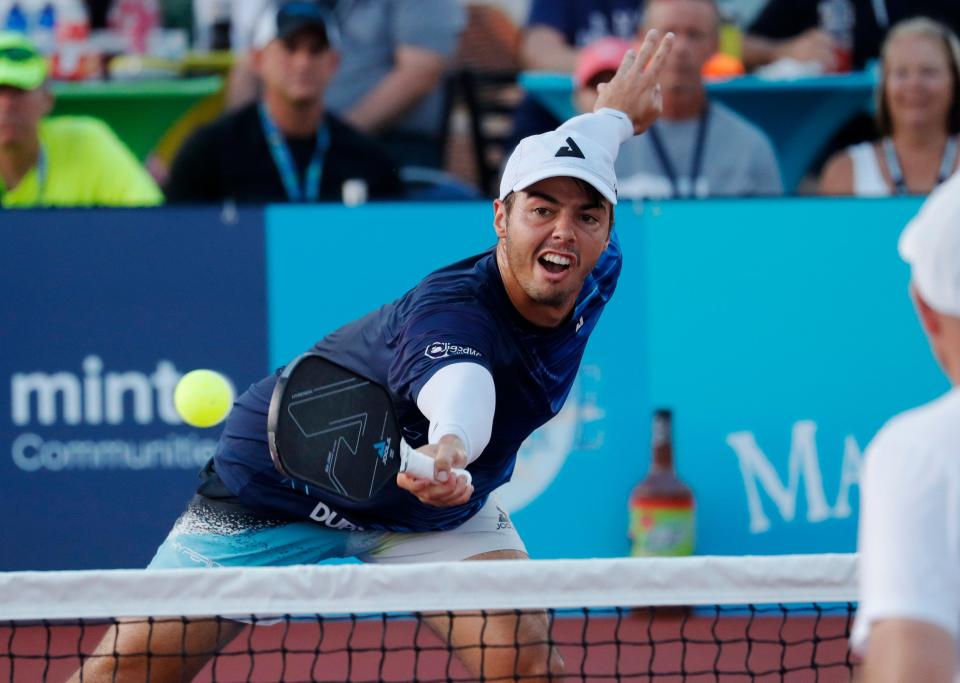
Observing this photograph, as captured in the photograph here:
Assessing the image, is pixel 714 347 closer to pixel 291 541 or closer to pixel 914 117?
pixel 914 117

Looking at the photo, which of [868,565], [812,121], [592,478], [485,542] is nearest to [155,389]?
[592,478]

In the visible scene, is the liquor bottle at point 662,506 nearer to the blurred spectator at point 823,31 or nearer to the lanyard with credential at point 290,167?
the lanyard with credential at point 290,167

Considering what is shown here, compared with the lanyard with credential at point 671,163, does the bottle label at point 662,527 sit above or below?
below

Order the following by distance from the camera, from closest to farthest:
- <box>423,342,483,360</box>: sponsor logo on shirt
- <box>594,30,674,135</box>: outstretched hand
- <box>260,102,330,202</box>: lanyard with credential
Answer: <box>423,342,483,360</box>: sponsor logo on shirt → <box>594,30,674,135</box>: outstretched hand → <box>260,102,330,202</box>: lanyard with credential

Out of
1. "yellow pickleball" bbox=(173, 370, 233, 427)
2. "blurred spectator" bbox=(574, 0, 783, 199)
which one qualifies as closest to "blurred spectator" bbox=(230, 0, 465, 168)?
"blurred spectator" bbox=(574, 0, 783, 199)

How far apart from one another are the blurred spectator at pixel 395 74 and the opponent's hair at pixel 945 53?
7.67 feet

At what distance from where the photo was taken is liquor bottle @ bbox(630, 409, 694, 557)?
662cm

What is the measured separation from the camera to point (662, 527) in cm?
664

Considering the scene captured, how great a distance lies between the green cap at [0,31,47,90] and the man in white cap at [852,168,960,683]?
5937mm

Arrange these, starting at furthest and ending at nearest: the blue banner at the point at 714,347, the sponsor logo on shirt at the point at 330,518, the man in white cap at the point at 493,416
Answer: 1. the blue banner at the point at 714,347
2. the sponsor logo on shirt at the point at 330,518
3. the man in white cap at the point at 493,416

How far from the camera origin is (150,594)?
3.93 meters

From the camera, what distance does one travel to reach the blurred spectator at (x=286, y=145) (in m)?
7.54

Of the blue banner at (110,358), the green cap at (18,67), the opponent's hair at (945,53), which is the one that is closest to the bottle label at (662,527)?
the blue banner at (110,358)

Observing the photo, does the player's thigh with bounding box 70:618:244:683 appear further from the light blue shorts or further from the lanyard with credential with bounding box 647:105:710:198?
the lanyard with credential with bounding box 647:105:710:198
